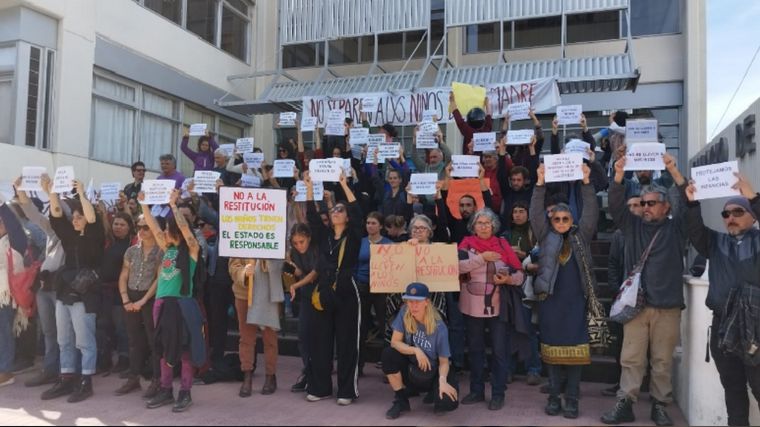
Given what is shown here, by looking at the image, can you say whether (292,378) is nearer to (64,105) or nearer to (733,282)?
(733,282)

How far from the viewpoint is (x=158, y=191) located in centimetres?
599

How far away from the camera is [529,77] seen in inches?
468

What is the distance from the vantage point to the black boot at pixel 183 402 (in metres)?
5.65

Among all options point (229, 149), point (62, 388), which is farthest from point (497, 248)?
point (229, 149)

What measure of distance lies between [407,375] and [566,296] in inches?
63.7

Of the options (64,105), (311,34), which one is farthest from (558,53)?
(64,105)

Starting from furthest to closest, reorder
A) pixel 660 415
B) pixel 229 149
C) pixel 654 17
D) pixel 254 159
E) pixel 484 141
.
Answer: pixel 654 17
pixel 229 149
pixel 254 159
pixel 484 141
pixel 660 415

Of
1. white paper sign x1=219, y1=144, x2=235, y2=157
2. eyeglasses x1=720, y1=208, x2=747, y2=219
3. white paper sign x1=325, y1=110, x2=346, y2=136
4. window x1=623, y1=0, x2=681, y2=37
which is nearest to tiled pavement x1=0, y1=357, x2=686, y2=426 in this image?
eyeglasses x1=720, y1=208, x2=747, y2=219

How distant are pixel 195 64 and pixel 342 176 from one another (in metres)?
9.20

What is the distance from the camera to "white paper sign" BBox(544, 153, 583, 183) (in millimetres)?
5441

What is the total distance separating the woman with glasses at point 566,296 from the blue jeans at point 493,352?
1.25ft

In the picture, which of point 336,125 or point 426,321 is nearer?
point 426,321

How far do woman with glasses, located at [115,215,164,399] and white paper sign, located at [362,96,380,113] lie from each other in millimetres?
5799

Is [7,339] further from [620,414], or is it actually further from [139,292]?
[620,414]
